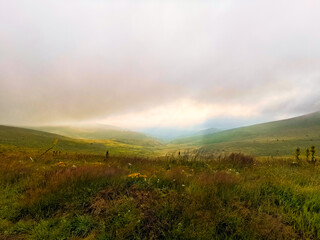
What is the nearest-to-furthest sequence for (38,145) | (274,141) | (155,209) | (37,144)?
(155,209)
(38,145)
(37,144)
(274,141)

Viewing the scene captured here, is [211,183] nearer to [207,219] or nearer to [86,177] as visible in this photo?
[207,219]

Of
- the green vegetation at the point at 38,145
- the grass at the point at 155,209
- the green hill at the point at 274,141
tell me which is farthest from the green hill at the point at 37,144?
the green hill at the point at 274,141

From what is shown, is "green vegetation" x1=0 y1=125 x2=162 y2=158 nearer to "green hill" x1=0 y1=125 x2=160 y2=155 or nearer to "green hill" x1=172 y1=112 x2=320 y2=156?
"green hill" x1=0 y1=125 x2=160 y2=155

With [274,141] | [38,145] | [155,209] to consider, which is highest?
Result: [155,209]

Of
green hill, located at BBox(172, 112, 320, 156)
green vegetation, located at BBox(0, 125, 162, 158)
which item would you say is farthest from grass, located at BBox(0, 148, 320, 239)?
green hill, located at BBox(172, 112, 320, 156)

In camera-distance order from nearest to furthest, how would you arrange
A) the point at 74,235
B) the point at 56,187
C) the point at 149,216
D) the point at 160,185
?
the point at 74,235
the point at 149,216
the point at 56,187
the point at 160,185

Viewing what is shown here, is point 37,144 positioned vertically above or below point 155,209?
below

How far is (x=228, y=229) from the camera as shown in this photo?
10.3 ft

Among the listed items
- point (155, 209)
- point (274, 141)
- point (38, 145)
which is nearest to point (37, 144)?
point (38, 145)

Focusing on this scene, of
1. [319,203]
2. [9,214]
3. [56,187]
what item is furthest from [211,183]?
[9,214]

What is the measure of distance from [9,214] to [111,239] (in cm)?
275

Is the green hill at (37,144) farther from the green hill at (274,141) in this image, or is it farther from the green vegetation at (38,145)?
the green hill at (274,141)

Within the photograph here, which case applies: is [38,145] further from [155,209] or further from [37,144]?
[155,209]

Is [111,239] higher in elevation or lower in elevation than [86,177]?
lower
